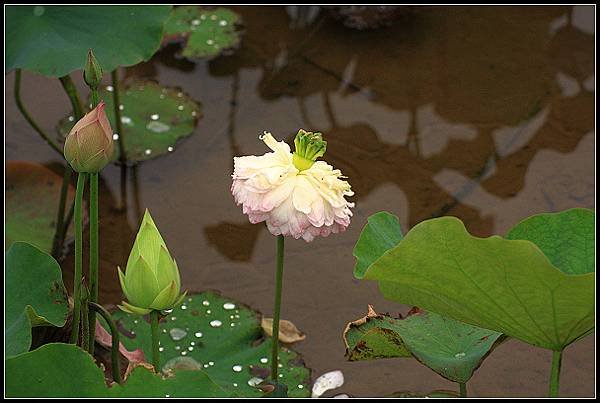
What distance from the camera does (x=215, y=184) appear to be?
2.24 m

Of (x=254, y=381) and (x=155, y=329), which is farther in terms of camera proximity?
(x=254, y=381)

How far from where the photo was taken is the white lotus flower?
117 centimetres

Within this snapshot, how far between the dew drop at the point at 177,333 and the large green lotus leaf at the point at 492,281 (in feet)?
2.28

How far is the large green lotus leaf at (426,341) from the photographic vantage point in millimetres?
1204

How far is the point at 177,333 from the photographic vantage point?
67.7 inches

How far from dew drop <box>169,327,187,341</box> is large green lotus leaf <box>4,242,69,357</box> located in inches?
15.5

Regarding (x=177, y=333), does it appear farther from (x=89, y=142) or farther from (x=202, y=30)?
(x=202, y=30)

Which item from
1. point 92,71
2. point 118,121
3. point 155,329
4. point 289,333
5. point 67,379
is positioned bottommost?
point 289,333

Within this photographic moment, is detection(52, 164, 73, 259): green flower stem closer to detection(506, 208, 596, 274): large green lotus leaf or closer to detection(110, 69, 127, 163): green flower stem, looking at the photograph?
detection(110, 69, 127, 163): green flower stem

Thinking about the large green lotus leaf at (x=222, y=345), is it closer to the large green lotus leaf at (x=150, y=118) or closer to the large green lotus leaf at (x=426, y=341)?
the large green lotus leaf at (x=426, y=341)

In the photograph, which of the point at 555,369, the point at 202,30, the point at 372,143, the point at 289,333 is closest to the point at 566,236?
the point at 555,369

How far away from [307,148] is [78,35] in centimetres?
→ 82

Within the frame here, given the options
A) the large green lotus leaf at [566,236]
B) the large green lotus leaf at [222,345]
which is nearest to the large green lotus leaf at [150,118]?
the large green lotus leaf at [222,345]

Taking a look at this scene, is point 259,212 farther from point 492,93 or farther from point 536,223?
point 492,93
